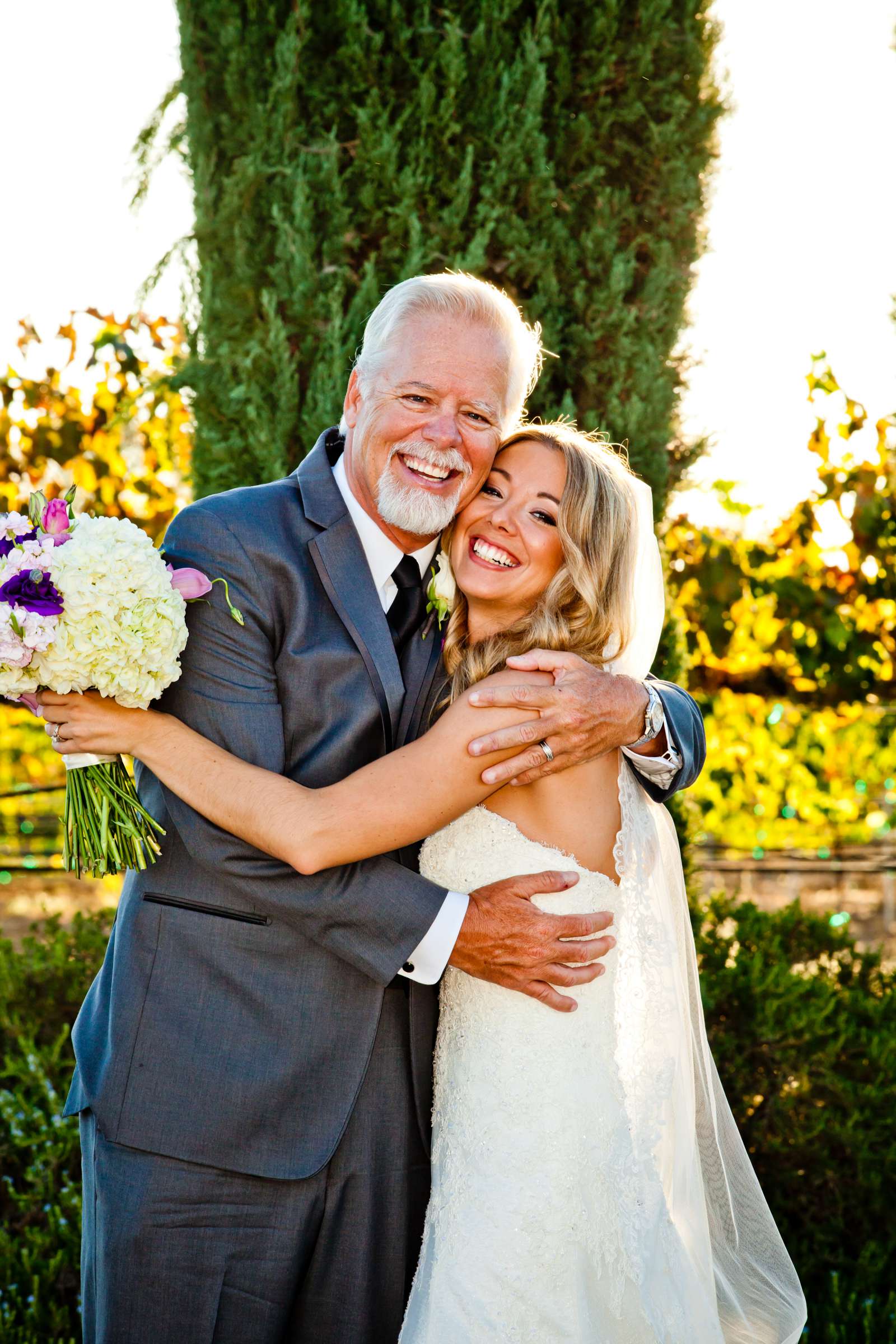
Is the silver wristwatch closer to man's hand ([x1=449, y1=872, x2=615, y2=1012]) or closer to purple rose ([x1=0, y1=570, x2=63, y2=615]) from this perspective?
man's hand ([x1=449, y1=872, x2=615, y2=1012])

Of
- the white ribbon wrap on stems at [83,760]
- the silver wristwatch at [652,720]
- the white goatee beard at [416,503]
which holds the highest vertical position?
the white goatee beard at [416,503]

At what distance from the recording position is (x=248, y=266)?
4.02 metres

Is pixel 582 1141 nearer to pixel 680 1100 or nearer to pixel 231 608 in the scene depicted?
pixel 680 1100

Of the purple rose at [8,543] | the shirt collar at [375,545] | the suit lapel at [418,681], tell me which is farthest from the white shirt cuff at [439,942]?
the purple rose at [8,543]

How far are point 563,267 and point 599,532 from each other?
170 centimetres

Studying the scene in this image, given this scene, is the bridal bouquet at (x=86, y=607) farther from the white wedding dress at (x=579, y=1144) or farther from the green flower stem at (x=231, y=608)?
the white wedding dress at (x=579, y=1144)

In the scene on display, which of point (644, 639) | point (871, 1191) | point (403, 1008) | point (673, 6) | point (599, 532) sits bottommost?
point (871, 1191)

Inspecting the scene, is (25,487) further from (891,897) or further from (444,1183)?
(891,897)

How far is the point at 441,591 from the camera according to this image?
2.82 metres

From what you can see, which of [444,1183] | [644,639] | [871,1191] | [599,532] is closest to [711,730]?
[871,1191]

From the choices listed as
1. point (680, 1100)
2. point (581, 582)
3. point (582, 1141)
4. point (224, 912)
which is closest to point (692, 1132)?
point (680, 1100)

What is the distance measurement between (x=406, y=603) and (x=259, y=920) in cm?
82

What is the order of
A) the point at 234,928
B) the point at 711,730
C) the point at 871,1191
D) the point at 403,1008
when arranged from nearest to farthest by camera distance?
the point at 234,928 → the point at 403,1008 → the point at 871,1191 → the point at 711,730

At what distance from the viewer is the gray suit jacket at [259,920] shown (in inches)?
94.0
